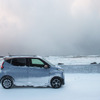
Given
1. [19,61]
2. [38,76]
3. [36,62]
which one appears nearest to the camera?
[38,76]

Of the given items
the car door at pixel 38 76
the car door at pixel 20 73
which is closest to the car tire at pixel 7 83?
the car door at pixel 20 73

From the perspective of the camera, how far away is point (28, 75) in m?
6.93

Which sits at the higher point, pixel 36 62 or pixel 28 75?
pixel 36 62

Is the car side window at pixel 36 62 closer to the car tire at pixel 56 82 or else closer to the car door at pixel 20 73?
the car door at pixel 20 73

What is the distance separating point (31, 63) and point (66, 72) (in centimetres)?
579

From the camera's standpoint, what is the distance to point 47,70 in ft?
22.9

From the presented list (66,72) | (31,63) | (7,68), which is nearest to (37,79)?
(31,63)

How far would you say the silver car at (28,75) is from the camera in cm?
691

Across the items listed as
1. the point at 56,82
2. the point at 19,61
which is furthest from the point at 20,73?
the point at 56,82

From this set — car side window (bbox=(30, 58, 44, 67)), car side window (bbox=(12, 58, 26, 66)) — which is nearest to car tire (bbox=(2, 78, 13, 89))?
car side window (bbox=(12, 58, 26, 66))

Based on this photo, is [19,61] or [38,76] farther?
[19,61]

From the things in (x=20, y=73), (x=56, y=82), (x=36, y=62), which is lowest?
(x=56, y=82)

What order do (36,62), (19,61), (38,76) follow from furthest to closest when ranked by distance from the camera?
(36,62) < (19,61) < (38,76)

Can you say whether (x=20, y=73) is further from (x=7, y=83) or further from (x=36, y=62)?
(x=36, y=62)
